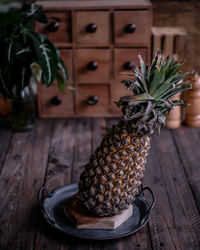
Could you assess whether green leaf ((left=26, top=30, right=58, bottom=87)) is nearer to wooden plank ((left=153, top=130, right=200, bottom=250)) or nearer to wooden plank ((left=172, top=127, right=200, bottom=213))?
wooden plank ((left=153, top=130, right=200, bottom=250))

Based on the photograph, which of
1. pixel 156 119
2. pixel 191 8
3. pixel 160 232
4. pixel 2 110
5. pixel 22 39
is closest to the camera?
pixel 156 119

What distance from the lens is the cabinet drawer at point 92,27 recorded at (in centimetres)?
249

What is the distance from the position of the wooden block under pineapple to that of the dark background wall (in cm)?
194

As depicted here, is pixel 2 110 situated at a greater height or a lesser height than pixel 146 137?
lesser

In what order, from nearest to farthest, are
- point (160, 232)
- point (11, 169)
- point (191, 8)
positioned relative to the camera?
1. point (160, 232)
2. point (11, 169)
3. point (191, 8)

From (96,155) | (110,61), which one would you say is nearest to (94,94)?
(110,61)

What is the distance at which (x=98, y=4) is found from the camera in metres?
2.51

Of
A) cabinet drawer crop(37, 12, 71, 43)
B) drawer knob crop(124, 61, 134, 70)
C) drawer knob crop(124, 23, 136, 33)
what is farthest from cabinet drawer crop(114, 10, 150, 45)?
cabinet drawer crop(37, 12, 71, 43)

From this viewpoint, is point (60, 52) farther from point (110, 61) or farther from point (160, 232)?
point (160, 232)

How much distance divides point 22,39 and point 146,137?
4.08 feet

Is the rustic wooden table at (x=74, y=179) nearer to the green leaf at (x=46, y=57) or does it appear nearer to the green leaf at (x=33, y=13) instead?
the green leaf at (x=46, y=57)

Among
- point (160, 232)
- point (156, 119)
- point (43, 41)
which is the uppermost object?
point (156, 119)

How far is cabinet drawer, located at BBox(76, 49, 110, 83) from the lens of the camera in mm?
2588

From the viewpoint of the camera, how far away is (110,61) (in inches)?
103
